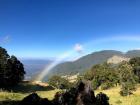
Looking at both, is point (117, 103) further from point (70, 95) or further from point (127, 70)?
point (127, 70)

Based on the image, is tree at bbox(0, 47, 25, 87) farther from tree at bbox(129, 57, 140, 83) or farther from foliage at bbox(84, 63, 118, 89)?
tree at bbox(129, 57, 140, 83)

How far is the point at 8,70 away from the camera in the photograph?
90938 millimetres

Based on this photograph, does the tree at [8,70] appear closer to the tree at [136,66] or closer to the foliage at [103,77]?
the foliage at [103,77]

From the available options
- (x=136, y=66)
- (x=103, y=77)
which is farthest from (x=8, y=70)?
(x=136, y=66)

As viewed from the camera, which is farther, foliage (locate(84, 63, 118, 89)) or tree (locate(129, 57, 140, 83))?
tree (locate(129, 57, 140, 83))

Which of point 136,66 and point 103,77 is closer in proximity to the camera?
point 103,77

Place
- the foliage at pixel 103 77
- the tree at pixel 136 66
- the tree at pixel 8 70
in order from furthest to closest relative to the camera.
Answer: the tree at pixel 136 66, the foliage at pixel 103 77, the tree at pixel 8 70

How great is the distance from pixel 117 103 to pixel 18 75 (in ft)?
188

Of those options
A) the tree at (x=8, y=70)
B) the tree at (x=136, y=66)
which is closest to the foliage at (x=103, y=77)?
the tree at (x=136, y=66)

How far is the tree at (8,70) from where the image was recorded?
87.8 m

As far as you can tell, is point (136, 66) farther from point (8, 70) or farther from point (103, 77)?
point (8, 70)

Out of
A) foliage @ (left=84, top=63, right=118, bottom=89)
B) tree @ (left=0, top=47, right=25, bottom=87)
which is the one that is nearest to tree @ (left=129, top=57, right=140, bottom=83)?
foliage @ (left=84, top=63, right=118, bottom=89)

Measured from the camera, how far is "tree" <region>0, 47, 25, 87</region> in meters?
87.8

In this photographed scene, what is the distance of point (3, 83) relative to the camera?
8600cm
